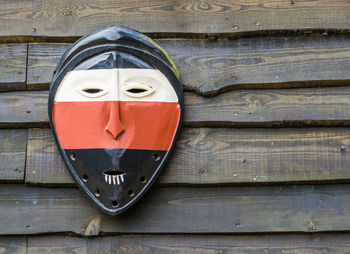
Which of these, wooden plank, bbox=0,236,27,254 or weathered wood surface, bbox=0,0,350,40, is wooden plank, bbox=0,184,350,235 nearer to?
wooden plank, bbox=0,236,27,254

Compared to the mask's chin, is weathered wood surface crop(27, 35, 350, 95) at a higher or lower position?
higher

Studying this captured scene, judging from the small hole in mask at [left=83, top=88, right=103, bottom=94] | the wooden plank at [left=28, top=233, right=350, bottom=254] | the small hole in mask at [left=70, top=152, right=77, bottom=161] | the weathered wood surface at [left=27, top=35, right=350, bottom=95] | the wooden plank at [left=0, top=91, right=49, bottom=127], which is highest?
the weathered wood surface at [left=27, top=35, right=350, bottom=95]

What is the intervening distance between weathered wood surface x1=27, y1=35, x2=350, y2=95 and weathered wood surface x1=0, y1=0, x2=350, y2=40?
0.20 ft

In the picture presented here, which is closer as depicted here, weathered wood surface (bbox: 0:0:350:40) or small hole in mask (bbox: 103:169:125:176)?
small hole in mask (bbox: 103:169:125:176)

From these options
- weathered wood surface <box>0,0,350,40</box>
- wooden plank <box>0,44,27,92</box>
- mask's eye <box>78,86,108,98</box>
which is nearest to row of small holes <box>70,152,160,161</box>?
mask's eye <box>78,86,108,98</box>

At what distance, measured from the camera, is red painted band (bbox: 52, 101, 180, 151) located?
1.59 meters

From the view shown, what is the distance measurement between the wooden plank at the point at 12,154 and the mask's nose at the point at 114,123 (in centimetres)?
42

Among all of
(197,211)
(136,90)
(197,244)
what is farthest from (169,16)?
(197,244)

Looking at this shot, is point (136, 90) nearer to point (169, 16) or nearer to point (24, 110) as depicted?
point (169, 16)

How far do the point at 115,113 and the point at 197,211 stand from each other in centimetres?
54

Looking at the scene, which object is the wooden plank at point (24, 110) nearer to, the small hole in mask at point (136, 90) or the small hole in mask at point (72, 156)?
the small hole in mask at point (72, 156)

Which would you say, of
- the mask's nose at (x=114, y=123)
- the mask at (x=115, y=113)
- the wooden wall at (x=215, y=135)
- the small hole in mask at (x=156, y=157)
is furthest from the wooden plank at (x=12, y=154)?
the small hole in mask at (x=156, y=157)

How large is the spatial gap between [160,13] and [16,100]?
746 mm

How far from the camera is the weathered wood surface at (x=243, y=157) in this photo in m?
1.68
